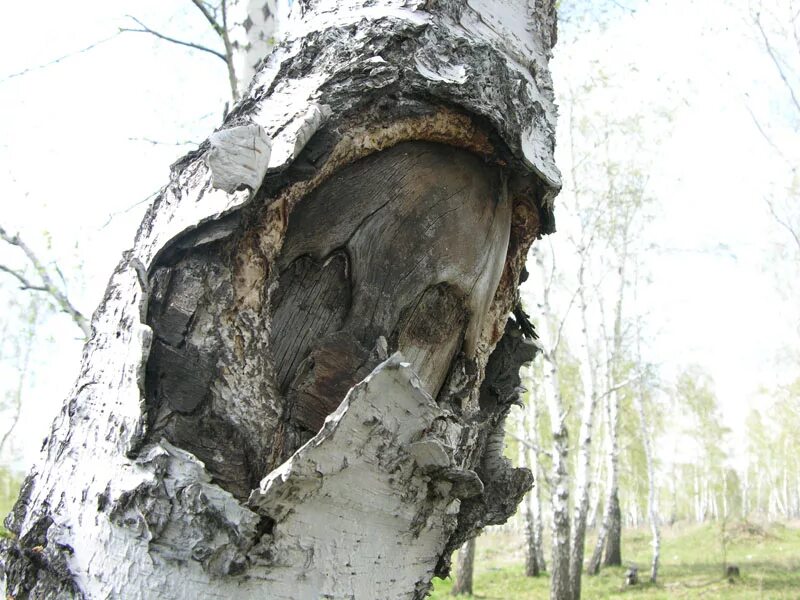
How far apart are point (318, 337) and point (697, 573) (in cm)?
1698

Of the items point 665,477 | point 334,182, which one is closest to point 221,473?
point 334,182

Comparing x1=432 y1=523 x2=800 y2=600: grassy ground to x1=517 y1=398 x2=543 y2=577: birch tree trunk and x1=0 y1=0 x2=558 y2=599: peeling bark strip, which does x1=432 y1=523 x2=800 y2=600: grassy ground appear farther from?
x1=0 y1=0 x2=558 y2=599: peeling bark strip

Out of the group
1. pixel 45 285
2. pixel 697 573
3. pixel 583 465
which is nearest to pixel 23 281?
pixel 45 285

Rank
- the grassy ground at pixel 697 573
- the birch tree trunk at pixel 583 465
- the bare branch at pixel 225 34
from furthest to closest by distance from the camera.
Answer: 1. the grassy ground at pixel 697 573
2. the birch tree trunk at pixel 583 465
3. the bare branch at pixel 225 34

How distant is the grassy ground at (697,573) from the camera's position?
1195 cm

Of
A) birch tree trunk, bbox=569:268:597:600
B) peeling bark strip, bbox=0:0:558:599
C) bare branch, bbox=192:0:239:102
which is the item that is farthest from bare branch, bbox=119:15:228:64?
birch tree trunk, bbox=569:268:597:600

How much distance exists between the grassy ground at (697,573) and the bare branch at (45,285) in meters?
9.42

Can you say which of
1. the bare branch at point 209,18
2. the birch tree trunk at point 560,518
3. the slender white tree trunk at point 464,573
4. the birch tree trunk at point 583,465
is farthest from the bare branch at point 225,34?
the slender white tree trunk at point 464,573

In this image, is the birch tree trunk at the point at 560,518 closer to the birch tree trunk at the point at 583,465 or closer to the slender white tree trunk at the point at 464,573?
the birch tree trunk at the point at 583,465

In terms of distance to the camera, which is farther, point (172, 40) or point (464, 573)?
point (464, 573)

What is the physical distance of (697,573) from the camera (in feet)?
48.5

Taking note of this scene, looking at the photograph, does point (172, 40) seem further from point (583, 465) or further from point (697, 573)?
point (697, 573)

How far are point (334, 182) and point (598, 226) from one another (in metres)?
11.8

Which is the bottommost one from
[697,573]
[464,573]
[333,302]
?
[697,573]
